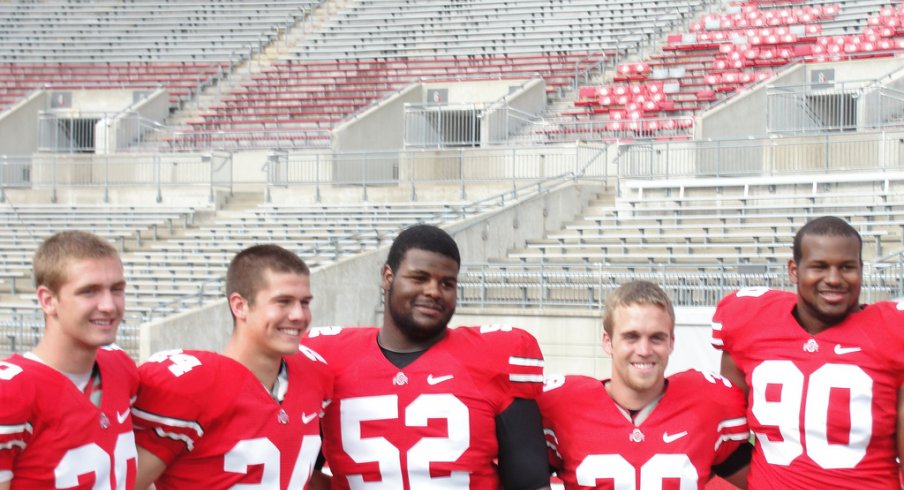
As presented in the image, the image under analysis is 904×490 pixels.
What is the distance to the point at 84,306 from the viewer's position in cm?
326

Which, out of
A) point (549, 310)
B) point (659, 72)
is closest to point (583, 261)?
point (549, 310)

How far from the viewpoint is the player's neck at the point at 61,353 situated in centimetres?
327

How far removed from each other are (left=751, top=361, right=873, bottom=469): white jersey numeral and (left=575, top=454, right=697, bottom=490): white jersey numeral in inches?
11.4

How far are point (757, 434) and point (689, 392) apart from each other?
0.81 ft

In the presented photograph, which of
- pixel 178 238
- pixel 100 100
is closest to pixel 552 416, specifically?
pixel 178 238

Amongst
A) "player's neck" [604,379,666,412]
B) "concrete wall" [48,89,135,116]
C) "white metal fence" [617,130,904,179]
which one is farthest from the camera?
"concrete wall" [48,89,135,116]

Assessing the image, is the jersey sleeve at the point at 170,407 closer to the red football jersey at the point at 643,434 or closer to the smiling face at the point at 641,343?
the red football jersey at the point at 643,434

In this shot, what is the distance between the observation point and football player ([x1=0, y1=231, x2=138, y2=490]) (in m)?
3.15

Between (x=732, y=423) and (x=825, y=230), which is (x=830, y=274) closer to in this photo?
(x=825, y=230)

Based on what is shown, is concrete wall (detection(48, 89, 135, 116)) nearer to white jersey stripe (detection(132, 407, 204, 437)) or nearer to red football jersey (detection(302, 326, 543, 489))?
red football jersey (detection(302, 326, 543, 489))

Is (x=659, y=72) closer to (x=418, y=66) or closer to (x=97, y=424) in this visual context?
(x=418, y=66)

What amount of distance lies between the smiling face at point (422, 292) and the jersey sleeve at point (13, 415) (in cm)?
108

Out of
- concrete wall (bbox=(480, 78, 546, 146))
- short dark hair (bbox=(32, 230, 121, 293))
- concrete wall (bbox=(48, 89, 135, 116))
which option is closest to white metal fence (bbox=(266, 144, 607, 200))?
concrete wall (bbox=(480, 78, 546, 146))

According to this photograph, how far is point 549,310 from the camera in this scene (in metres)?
12.8
